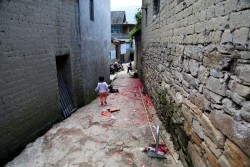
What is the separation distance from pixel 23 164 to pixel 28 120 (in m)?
0.99

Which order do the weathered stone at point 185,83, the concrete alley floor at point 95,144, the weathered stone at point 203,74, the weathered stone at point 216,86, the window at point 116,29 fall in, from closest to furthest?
the weathered stone at point 216,86, the weathered stone at point 203,74, the weathered stone at point 185,83, the concrete alley floor at point 95,144, the window at point 116,29

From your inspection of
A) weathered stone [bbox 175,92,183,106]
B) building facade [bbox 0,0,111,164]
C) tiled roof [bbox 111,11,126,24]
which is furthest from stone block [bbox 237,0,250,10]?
tiled roof [bbox 111,11,126,24]

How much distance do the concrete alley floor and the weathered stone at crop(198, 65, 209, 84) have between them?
169 cm

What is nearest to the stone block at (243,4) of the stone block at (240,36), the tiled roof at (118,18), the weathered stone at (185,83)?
the stone block at (240,36)

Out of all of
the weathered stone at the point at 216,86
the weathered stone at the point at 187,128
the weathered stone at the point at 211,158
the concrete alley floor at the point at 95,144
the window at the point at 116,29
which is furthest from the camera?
the window at the point at 116,29

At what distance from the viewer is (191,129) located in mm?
3105

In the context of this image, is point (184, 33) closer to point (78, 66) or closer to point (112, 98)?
point (78, 66)

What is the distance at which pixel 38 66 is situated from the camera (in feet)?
14.8

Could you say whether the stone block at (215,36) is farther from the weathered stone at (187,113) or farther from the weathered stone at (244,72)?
the weathered stone at (187,113)

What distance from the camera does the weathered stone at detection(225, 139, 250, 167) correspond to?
1794mm

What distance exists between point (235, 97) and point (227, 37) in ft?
2.17

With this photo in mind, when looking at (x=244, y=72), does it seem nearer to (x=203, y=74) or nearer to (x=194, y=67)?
(x=203, y=74)

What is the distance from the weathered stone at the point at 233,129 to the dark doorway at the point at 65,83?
467cm

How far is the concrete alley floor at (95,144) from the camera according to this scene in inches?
→ 140
